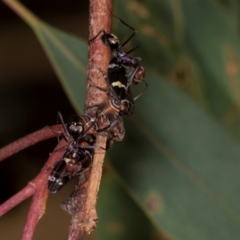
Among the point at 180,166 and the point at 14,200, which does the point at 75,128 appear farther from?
the point at 180,166

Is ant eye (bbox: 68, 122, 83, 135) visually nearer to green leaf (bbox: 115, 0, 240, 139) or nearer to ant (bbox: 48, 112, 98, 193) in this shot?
ant (bbox: 48, 112, 98, 193)

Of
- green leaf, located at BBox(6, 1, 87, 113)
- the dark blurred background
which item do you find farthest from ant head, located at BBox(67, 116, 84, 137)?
the dark blurred background

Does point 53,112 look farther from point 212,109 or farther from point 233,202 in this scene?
point 233,202

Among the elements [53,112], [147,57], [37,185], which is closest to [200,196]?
[147,57]

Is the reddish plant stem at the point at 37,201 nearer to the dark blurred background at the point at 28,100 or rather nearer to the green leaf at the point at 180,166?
the green leaf at the point at 180,166

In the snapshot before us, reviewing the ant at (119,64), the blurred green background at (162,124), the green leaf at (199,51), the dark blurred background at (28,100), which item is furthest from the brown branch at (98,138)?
the dark blurred background at (28,100)

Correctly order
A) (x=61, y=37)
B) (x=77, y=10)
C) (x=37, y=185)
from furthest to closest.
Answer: (x=77, y=10) → (x=61, y=37) → (x=37, y=185)
